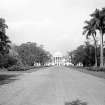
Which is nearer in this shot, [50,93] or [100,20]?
[50,93]

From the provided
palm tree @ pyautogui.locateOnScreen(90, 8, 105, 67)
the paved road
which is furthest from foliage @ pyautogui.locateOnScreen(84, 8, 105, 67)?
the paved road

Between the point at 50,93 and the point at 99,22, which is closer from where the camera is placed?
the point at 50,93

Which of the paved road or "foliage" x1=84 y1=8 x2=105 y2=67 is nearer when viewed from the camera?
the paved road

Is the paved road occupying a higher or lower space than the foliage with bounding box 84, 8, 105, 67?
lower

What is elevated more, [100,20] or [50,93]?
[100,20]

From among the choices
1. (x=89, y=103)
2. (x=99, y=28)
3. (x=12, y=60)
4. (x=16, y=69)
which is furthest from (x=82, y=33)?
(x=89, y=103)

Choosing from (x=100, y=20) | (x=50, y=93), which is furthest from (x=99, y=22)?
(x=50, y=93)

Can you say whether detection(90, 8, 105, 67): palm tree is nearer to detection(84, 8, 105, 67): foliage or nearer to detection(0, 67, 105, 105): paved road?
detection(84, 8, 105, 67): foliage

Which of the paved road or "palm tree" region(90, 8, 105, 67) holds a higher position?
"palm tree" region(90, 8, 105, 67)

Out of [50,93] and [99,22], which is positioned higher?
[99,22]

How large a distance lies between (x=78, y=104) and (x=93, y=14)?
138 ft

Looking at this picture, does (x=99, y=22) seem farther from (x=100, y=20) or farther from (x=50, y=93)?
(x=50, y=93)

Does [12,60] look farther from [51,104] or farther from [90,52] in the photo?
[51,104]

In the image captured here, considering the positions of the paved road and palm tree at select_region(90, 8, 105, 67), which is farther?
palm tree at select_region(90, 8, 105, 67)
